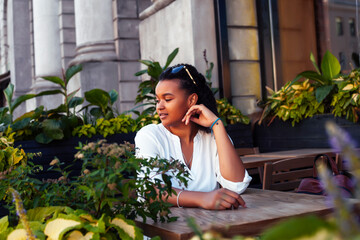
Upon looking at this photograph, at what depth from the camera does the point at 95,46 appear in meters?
8.30

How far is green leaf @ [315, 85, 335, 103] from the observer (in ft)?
16.5

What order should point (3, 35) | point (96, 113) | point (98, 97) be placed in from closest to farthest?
point (98, 97)
point (96, 113)
point (3, 35)

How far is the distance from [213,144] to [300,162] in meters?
1.21

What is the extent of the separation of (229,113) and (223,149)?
12.7ft

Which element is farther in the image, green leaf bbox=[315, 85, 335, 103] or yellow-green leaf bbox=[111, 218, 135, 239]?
green leaf bbox=[315, 85, 335, 103]

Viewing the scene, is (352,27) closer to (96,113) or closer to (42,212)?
(96,113)

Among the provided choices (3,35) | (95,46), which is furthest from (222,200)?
(3,35)

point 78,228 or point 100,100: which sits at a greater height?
point 100,100

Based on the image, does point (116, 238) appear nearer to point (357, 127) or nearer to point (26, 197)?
point (26, 197)

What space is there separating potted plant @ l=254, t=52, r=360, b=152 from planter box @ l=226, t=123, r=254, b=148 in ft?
0.62

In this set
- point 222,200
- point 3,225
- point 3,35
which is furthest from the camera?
point 3,35

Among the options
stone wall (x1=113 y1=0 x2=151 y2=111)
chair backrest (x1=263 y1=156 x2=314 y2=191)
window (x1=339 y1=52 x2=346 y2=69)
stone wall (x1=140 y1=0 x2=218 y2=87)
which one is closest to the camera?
chair backrest (x1=263 y1=156 x2=314 y2=191)

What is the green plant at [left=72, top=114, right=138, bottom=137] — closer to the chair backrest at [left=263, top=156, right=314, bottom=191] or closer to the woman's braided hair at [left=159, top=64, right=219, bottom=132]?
the chair backrest at [left=263, top=156, right=314, bottom=191]

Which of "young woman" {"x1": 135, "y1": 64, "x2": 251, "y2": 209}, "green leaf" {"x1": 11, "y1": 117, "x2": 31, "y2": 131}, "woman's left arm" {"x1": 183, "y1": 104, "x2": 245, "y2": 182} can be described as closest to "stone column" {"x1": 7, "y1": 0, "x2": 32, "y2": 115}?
"green leaf" {"x1": 11, "y1": 117, "x2": 31, "y2": 131}
